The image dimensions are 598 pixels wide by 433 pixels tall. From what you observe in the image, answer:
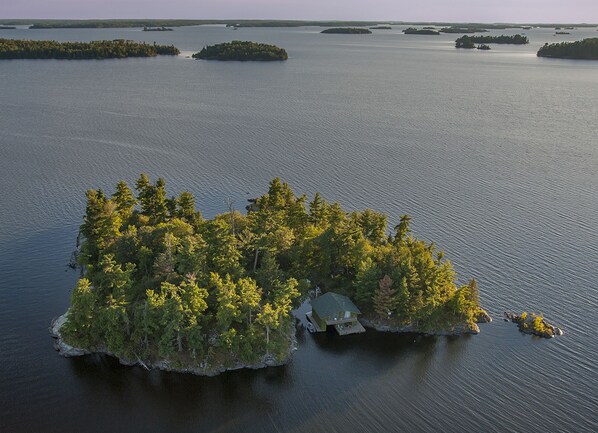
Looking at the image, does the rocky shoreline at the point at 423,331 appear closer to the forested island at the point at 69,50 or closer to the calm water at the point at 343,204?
the calm water at the point at 343,204

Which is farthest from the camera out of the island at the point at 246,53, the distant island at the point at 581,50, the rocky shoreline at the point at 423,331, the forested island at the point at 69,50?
the distant island at the point at 581,50

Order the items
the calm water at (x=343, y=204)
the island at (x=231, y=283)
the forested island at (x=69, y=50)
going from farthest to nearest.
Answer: the forested island at (x=69, y=50), the island at (x=231, y=283), the calm water at (x=343, y=204)

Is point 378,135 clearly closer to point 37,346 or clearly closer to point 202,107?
point 202,107

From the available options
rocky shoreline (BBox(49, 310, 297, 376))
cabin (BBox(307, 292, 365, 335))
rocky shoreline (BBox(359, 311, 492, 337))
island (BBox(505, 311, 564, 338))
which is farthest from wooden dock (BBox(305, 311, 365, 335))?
island (BBox(505, 311, 564, 338))

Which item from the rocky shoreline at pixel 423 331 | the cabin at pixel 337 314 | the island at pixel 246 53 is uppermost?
the island at pixel 246 53

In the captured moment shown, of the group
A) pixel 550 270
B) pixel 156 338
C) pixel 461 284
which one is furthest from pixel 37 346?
pixel 550 270

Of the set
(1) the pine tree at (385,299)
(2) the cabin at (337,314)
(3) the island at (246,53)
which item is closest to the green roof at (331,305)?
(2) the cabin at (337,314)
